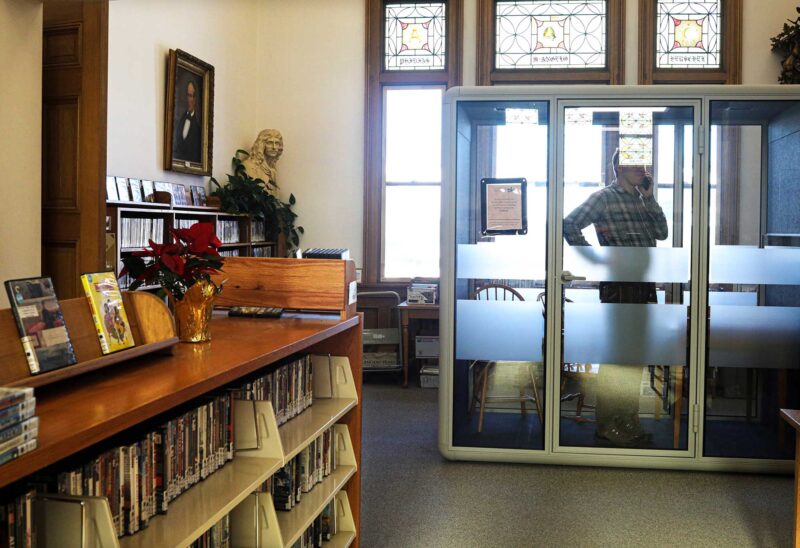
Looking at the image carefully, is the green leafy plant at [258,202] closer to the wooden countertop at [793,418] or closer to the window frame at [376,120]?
the window frame at [376,120]

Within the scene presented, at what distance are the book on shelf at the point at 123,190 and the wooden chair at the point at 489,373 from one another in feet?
7.63

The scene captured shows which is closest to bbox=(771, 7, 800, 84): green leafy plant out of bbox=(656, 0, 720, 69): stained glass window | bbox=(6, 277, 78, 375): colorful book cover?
bbox=(656, 0, 720, 69): stained glass window

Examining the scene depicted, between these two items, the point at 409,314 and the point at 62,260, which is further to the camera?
the point at 409,314

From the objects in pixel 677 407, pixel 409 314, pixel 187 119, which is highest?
pixel 187 119

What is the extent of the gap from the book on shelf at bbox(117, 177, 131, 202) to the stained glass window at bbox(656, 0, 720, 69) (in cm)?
490

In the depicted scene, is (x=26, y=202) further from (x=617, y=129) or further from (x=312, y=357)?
(x=617, y=129)

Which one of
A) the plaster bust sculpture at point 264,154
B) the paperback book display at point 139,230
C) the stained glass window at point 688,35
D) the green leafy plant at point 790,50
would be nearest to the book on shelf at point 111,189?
the paperback book display at point 139,230

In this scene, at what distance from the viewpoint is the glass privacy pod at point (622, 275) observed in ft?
15.1

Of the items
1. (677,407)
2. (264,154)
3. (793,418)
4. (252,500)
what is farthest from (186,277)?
(264,154)

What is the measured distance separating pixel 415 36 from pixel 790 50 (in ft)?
10.9

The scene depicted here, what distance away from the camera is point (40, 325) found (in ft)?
5.20

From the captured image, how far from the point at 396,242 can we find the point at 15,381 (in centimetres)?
642

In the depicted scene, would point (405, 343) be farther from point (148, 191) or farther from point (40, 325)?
point (40, 325)

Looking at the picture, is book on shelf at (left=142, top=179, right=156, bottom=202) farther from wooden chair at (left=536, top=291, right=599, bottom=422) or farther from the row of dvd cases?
the row of dvd cases
